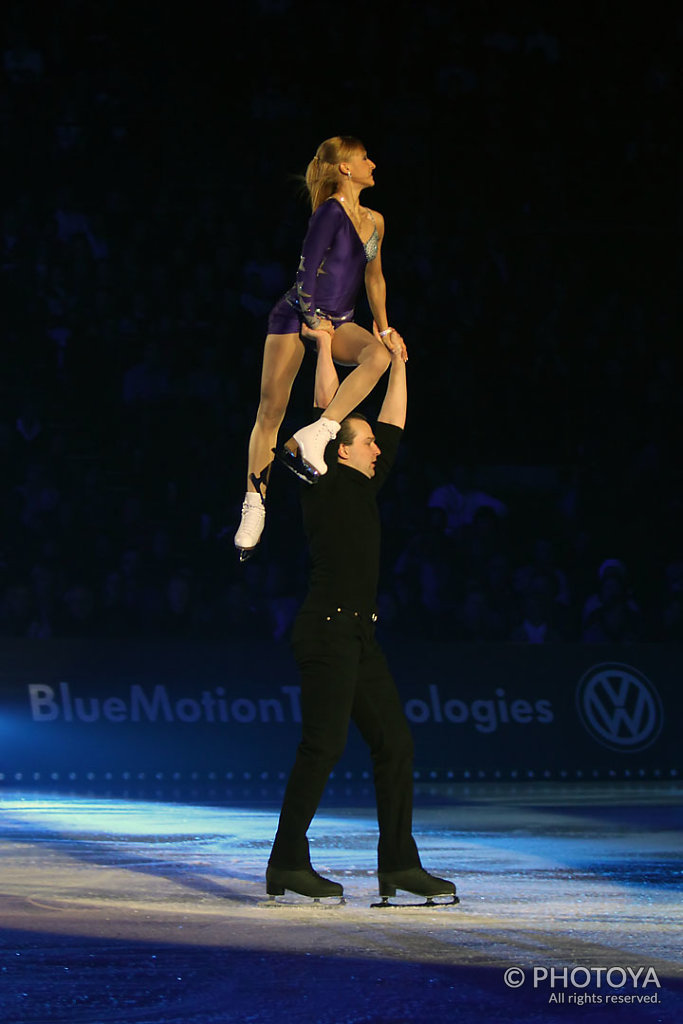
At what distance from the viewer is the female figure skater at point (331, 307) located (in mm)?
6344

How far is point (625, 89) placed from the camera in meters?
20.1

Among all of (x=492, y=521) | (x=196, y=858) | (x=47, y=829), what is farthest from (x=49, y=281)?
(x=196, y=858)

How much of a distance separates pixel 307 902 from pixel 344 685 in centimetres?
90

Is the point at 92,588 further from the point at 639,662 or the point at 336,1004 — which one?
the point at 336,1004

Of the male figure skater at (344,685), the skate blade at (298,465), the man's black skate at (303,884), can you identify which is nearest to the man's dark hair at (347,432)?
the male figure skater at (344,685)

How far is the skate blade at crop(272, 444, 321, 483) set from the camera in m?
5.97

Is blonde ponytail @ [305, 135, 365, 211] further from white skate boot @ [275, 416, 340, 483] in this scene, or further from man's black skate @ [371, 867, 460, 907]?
man's black skate @ [371, 867, 460, 907]

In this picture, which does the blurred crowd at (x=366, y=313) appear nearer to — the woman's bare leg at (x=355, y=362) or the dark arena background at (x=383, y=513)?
the dark arena background at (x=383, y=513)

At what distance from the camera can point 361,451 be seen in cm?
602

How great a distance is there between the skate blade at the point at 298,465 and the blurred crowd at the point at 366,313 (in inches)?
263

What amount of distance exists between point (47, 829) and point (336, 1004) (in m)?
5.38

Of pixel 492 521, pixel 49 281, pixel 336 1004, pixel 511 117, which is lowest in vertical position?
pixel 336 1004

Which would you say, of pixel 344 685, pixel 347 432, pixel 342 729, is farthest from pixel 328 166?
pixel 342 729

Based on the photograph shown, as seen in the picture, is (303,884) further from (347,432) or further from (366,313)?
(366,313)
